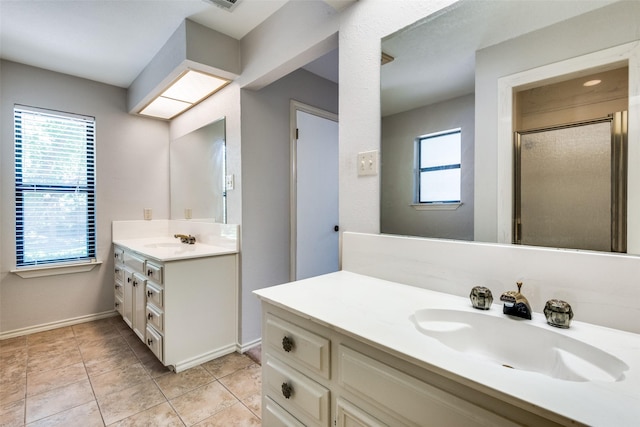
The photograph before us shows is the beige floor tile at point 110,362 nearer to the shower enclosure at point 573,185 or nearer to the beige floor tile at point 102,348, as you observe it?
the beige floor tile at point 102,348

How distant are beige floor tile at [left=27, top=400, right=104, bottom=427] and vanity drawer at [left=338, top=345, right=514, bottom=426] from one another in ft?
5.17

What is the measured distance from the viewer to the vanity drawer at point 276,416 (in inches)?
38.9

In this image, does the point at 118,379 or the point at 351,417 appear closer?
the point at 351,417

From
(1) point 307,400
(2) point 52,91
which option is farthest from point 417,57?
(2) point 52,91

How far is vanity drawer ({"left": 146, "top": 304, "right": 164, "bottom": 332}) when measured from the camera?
6.46 feet

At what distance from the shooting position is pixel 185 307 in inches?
79.7

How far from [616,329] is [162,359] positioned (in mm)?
2294

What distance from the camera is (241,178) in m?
2.26

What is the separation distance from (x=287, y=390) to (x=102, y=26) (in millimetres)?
2603

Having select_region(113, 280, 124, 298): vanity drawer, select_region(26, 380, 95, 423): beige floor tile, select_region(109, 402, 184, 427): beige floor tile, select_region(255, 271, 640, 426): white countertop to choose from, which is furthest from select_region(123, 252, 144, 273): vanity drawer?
select_region(255, 271, 640, 426): white countertop

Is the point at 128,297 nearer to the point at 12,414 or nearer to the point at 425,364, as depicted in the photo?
the point at 12,414

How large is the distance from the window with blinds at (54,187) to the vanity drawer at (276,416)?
2.83m

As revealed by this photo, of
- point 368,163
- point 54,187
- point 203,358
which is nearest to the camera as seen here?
point 368,163

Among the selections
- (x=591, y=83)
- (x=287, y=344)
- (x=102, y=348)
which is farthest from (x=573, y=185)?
(x=102, y=348)
